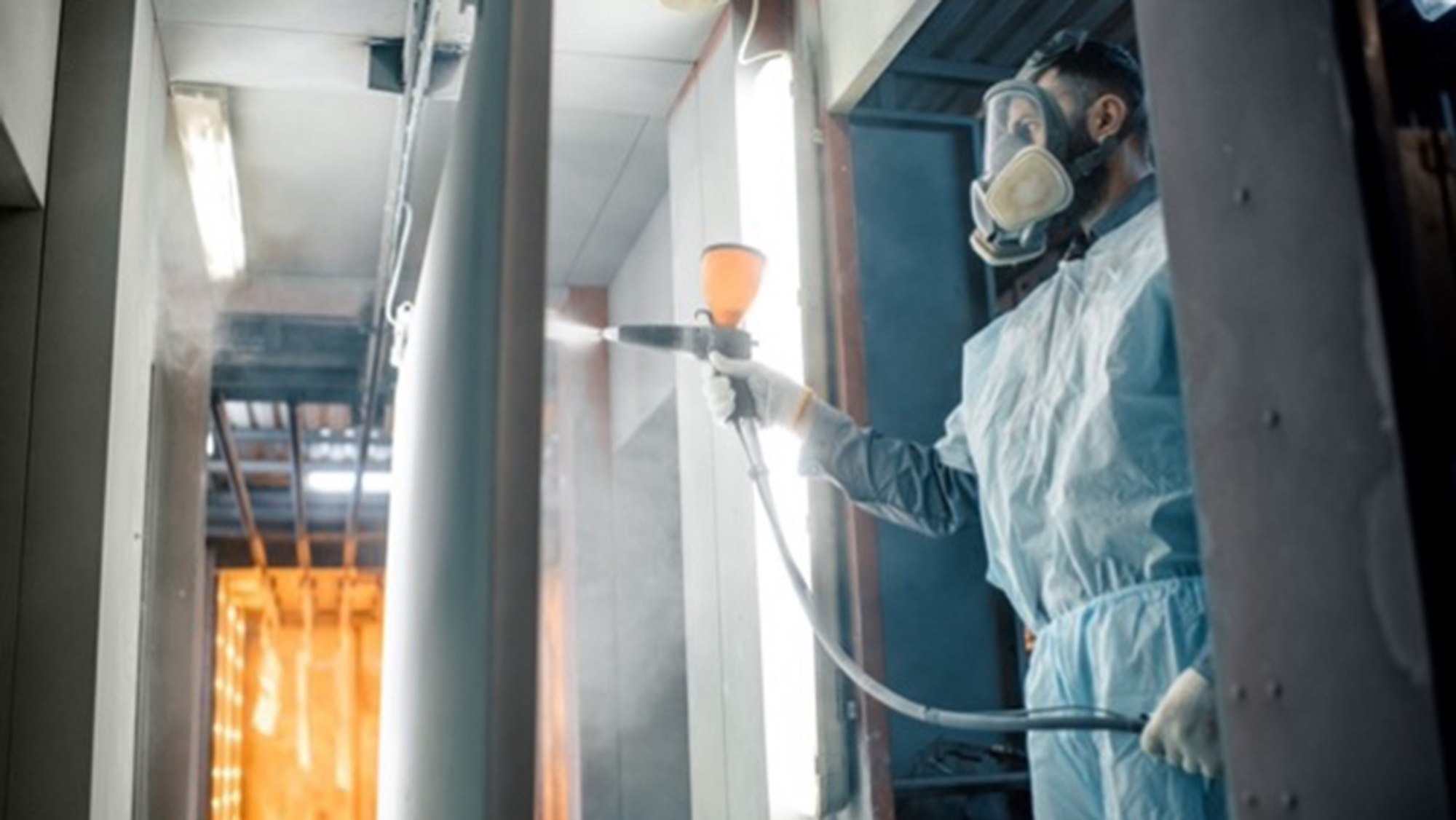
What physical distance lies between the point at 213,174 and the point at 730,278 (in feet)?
8.11

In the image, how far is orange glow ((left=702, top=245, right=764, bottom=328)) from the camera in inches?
89.8

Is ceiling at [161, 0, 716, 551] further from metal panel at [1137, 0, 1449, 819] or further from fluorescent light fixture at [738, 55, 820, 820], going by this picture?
metal panel at [1137, 0, 1449, 819]

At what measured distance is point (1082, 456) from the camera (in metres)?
1.75

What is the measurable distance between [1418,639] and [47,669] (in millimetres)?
2076

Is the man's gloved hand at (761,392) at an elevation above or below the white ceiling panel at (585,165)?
below

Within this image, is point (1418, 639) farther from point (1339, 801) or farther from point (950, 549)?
point (950, 549)

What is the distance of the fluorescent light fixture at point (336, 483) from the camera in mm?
7910

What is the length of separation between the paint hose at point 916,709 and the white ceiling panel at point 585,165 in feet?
4.45

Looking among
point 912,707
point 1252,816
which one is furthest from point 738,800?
point 1252,816

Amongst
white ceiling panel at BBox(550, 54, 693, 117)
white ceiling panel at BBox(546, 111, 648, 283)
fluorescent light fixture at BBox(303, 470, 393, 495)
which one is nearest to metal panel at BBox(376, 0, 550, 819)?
white ceiling panel at BBox(550, 54, 693, 117)

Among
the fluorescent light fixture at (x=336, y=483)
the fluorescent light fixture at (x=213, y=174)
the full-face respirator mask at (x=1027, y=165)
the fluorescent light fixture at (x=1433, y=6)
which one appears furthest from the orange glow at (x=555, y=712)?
the fluorescent light fixture at (x=1433, y=6)

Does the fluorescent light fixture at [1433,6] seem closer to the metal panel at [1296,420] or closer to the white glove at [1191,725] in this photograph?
the metal panel at [1296,420]

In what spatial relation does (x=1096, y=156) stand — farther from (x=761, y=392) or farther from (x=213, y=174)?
(x=213, y=174)

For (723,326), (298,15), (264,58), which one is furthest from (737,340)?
(264,58)
